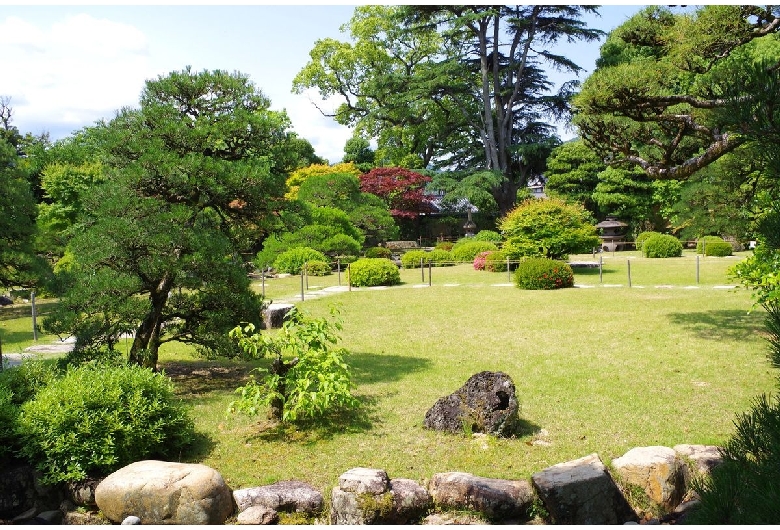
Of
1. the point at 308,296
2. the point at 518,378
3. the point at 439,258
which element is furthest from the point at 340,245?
the point at 518,378

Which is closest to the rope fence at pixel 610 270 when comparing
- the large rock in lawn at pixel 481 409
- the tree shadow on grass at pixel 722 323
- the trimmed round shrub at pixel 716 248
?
the trimmed round shrub at pixel 716 248

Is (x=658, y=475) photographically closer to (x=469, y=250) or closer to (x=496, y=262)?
(x=496, y=262)

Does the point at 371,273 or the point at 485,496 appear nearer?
the point at 485,496

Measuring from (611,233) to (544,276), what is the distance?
58.2 feet

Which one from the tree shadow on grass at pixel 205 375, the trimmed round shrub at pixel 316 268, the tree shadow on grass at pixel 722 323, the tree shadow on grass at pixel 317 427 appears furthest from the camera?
the trimmed round shrub at pixel 316 268

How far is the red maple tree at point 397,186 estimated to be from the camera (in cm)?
3425

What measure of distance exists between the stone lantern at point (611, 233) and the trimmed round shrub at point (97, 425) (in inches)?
1161

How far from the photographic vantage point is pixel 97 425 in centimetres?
486

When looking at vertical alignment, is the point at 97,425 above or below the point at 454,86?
below

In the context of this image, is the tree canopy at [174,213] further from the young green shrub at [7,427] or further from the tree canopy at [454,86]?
the tree canopy at [454,86]

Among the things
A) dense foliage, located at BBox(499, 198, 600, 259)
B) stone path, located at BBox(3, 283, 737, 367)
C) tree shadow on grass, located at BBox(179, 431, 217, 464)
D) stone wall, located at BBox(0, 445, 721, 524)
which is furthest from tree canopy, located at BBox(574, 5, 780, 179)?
dense foliage, located at BBox(499, 198, 600, 259)

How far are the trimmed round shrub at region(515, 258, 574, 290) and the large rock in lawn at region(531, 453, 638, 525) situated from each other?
1291 centimetres

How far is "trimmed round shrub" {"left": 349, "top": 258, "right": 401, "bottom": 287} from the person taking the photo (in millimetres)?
19094

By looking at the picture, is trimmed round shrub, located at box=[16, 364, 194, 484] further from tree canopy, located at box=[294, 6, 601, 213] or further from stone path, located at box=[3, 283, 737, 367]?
tree canopy, located at box=[294, 6, 601, 213]
